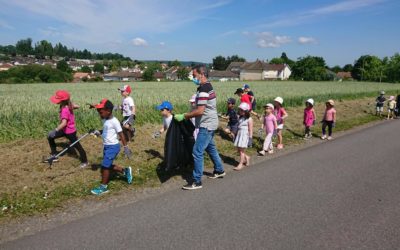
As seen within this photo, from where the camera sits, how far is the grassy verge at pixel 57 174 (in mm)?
5046

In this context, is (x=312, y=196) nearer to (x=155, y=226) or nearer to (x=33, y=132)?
(x=155, y=226)

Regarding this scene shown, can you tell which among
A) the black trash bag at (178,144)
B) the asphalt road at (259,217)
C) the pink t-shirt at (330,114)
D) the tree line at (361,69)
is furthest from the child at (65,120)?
the tree line at (361,69)

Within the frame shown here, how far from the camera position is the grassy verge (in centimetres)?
505

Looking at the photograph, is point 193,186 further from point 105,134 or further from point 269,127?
point 269,127

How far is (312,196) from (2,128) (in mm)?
8165

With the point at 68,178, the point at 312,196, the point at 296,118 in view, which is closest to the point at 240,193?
the point at 312,196

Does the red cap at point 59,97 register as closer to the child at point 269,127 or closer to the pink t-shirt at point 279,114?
the child at point 269,127

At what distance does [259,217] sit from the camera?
4516 millimetres

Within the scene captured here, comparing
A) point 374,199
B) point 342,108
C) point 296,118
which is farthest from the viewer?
point 342,108

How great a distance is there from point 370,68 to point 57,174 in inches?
4560

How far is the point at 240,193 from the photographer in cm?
552

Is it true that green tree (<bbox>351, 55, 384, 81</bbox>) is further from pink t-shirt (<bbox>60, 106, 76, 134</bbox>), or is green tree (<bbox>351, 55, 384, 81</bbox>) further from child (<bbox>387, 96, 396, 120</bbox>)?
pink t-shirt (<bbox>60, 106, 76, 134</bbox>)

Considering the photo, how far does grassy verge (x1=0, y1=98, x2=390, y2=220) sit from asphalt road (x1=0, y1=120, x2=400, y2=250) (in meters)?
0.90

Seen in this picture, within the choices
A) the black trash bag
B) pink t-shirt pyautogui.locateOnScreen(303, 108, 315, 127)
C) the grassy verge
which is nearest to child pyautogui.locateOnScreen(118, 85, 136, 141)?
the grassy verge
